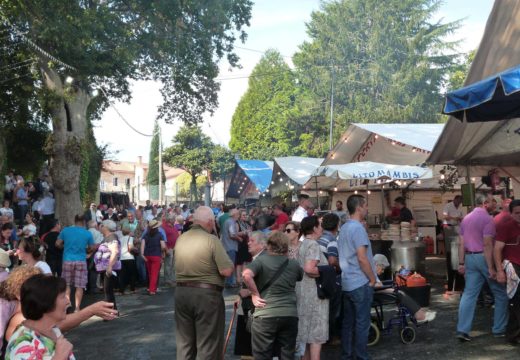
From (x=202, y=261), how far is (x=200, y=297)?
1.07 feet

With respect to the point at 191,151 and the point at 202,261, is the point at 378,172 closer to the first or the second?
the point at 202,261

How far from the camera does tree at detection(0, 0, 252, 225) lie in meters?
16.3

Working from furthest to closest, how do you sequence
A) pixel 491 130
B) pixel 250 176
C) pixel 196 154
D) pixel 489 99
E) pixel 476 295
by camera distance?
pixel 196 154 → pixel 250 176 → pixel 491 130 → pixel 476 295 → pixel 489 99

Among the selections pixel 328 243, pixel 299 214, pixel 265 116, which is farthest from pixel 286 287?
pixel 265 116

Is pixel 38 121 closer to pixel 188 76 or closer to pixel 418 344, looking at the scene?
pixel 188 76

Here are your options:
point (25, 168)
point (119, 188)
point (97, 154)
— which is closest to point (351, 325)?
point (25, 168)

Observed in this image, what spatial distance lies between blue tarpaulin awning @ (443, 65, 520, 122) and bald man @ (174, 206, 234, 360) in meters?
3.31

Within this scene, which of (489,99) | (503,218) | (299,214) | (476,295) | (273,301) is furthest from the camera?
(299,214)

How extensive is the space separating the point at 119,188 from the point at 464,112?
109 m

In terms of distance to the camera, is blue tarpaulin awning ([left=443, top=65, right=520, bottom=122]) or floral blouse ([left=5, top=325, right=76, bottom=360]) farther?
blue tarpaulin awning ([left=443, top=65, right=520, bottom=122])

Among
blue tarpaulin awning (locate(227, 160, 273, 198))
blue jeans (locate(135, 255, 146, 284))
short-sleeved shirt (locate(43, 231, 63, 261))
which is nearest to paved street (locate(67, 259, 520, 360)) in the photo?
short-sleeved shirt (locate(43, 231, 63, 261))

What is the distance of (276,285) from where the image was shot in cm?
551

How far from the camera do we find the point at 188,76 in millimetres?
22109

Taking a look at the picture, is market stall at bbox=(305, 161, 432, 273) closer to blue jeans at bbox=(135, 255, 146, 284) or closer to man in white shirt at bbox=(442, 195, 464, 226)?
man in white shirt at bbox=(442, 195, 464, 226)
